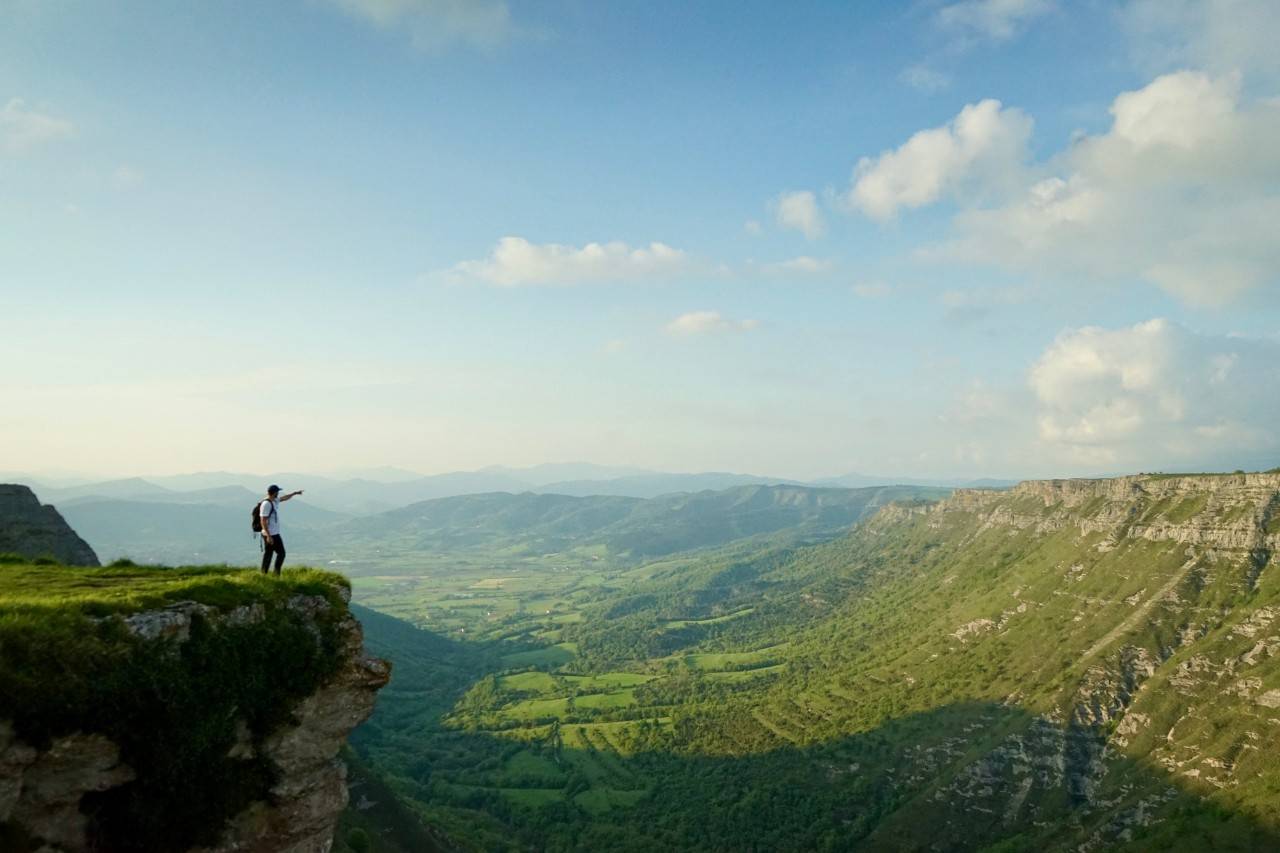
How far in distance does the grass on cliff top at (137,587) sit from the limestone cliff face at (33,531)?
46.9m

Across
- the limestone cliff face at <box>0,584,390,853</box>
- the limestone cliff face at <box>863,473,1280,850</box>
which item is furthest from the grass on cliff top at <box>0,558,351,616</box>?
the limestone cliff face at <box>863,473,1280,850</box>

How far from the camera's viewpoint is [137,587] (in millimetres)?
20438

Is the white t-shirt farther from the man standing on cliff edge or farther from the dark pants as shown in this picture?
the dark pants

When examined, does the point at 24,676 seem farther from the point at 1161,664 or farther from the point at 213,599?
the point at 1161,664

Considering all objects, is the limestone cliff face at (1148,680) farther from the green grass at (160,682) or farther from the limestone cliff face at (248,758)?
the green grass at (160,682)

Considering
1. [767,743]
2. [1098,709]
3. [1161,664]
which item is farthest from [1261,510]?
[767,743]

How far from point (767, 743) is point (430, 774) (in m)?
85.2

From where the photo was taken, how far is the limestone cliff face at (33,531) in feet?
204

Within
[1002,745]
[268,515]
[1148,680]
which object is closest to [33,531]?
[268,515]

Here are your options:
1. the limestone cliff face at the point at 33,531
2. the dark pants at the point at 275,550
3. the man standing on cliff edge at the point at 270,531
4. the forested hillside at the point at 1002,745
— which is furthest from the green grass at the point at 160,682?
the forested hillside at the point at 1002,745

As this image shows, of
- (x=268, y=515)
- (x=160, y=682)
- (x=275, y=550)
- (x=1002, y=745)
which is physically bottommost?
(x=1002, y=745)

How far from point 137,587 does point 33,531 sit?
2596 inches

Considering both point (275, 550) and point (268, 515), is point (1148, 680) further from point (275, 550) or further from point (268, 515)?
point (268, 515)

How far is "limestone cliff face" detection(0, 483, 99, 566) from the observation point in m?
62.3
